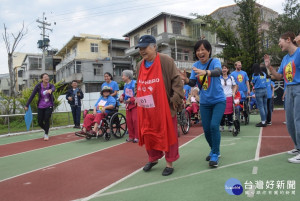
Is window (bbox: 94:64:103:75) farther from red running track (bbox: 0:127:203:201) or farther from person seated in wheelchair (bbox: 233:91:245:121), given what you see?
red running track (bbox: 0:127:203:201)

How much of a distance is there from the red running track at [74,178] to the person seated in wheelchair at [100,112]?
1530mm

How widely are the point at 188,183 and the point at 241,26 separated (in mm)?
14649

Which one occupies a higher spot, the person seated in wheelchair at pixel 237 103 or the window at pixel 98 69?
the window at pixel 98 69

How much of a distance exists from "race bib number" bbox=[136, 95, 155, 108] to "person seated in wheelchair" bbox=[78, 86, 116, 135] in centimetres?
328

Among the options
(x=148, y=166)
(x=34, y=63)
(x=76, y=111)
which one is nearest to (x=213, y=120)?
(x=148, y=166)

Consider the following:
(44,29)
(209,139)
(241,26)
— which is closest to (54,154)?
(209,139)

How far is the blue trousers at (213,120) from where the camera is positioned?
3.66 meters

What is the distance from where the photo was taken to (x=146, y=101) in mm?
3398

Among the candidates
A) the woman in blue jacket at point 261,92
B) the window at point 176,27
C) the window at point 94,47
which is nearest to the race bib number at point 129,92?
the woman in blue jacket at point 261,92

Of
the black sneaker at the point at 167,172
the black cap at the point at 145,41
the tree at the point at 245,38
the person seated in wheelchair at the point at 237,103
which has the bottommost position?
the black sneaker at the point at 167,172

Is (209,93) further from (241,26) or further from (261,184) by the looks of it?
(241,26)

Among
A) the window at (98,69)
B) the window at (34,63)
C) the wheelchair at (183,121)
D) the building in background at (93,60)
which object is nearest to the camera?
the wheelchair at (183,121)

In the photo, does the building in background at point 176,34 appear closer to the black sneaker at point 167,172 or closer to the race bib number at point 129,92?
the race bib number at point 129,92

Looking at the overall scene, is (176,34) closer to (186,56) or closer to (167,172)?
(186,56)
